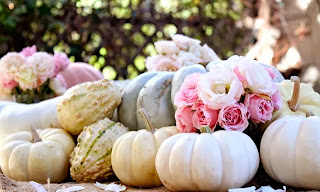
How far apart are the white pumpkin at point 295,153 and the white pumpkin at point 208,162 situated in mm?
63

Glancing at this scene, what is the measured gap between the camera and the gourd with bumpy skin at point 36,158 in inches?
70.2

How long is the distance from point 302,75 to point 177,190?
112 inches

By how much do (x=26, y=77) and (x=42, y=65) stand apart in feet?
0.42

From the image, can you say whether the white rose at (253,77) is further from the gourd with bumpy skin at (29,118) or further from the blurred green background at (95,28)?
the blurred green background at (95,28)

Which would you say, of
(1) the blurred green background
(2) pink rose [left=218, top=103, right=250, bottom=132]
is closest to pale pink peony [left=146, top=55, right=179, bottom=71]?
(2) pink rose [left=218, top=103, right=250, bottom=132]

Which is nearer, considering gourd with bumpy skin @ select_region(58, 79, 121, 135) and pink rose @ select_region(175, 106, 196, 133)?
pink rose @ select_region(175, 106, 196, 133)

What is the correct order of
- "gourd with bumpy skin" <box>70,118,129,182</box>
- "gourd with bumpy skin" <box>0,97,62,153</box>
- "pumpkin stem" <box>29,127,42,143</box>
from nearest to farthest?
"gourd with bumpy skin" <box>70,118,129,182</box>, "pumpkin stem" <box>29,127,42,143</box>, "gourd with bumpy skin" <box>0,97,62,153</box>

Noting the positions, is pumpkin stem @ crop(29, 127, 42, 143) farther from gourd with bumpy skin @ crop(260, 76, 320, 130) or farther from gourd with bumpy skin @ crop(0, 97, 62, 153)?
gourd with bumpy skin @ crop(260, 76, 320, 130)

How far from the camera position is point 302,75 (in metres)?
3.92

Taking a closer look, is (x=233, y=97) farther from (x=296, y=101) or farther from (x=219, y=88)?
(x=296, y=101)

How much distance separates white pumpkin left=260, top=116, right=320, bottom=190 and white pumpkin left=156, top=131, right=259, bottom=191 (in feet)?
0.21

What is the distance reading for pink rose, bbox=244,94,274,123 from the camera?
1.50 m

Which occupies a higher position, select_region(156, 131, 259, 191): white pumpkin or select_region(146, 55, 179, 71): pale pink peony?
select_region(146, 55, 179, 71): pale pink peony

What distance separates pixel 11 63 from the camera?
2732mm
